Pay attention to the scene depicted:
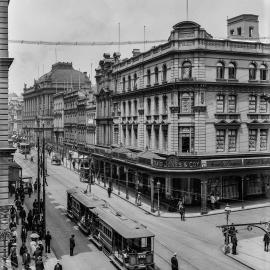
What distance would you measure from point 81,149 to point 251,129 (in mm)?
32682

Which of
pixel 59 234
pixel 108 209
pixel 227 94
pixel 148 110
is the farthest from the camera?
pixel 148 110

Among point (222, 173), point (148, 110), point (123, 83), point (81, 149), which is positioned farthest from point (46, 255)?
point (81, 149)

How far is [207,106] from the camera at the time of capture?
140ft

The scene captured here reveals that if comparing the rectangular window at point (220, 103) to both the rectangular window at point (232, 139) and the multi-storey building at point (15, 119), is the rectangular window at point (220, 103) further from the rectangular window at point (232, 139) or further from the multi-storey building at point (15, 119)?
the multi-storey building at point (15, 119)

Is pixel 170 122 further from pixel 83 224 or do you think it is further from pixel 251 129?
pixel 83 224

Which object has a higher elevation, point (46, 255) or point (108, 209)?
point (108, 209)

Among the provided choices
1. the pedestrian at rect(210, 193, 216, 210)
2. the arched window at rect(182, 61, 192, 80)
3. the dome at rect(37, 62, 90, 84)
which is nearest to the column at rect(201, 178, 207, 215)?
the pedestrian at rect(210, 193, 216, 210)

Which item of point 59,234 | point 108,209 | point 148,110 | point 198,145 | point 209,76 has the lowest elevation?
point 59,234

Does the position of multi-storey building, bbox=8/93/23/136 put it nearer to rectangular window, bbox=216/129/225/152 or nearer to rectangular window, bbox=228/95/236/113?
rectangular window, bbox=216/129/225/152

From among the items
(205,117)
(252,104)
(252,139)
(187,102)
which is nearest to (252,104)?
(252,104)

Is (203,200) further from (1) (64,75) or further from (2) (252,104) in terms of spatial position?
(1) (64,75)

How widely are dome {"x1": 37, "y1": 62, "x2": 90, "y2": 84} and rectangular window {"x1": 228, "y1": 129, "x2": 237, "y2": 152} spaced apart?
87.5 meters

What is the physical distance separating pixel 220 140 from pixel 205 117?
3056 mm

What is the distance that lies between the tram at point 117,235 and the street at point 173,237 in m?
0.79
